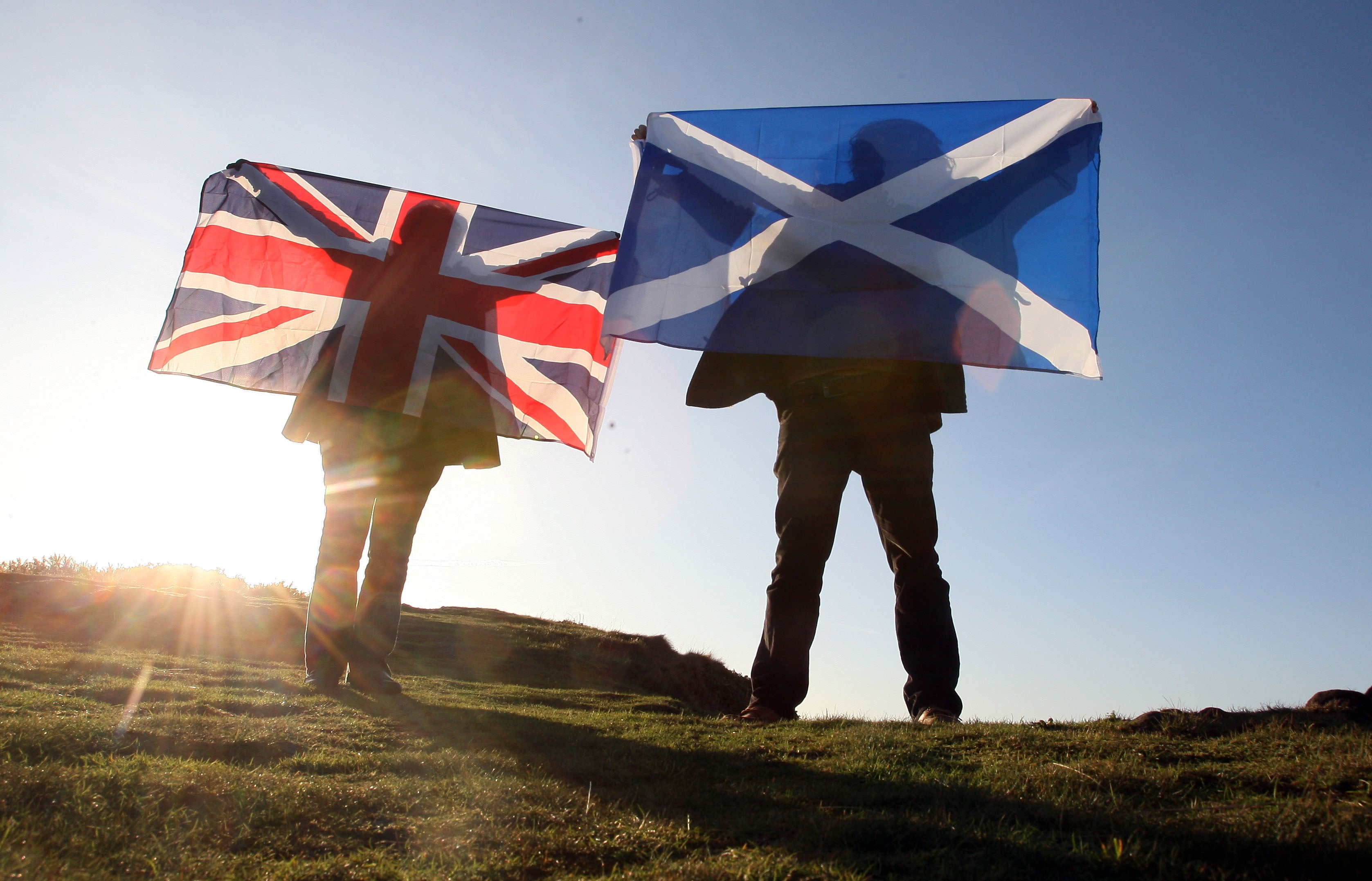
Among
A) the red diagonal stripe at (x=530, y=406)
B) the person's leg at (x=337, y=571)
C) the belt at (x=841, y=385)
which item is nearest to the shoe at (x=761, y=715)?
the belt at (x=841, y=385)

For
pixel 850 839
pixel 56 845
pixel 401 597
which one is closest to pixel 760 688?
pixel 401 597

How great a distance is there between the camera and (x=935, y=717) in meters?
3.43

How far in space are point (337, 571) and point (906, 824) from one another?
3.09 metres

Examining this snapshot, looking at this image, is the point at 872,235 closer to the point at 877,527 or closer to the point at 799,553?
the point at 877,527

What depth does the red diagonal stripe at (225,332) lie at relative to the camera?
5.04 metres

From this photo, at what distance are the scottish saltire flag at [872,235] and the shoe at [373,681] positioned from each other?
2.01m

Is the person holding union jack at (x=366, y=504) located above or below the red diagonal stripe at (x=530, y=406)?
below

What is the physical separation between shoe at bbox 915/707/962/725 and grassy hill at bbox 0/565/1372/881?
243 millimetres

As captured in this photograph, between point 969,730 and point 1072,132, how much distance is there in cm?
331

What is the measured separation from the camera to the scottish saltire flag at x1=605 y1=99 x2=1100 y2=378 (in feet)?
13.5

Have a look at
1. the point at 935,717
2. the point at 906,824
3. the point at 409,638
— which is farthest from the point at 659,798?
the point at 409,638

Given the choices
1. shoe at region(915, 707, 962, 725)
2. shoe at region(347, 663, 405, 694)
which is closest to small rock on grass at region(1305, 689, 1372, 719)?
shoe at region(915, 707, 962, 725)

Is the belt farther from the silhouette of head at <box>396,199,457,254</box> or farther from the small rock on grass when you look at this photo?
the silhouette of head at <box>396,199,457,254</box>

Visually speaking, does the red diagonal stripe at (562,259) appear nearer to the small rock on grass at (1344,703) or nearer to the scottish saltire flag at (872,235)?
the scottish saltire flag at (872,235)
